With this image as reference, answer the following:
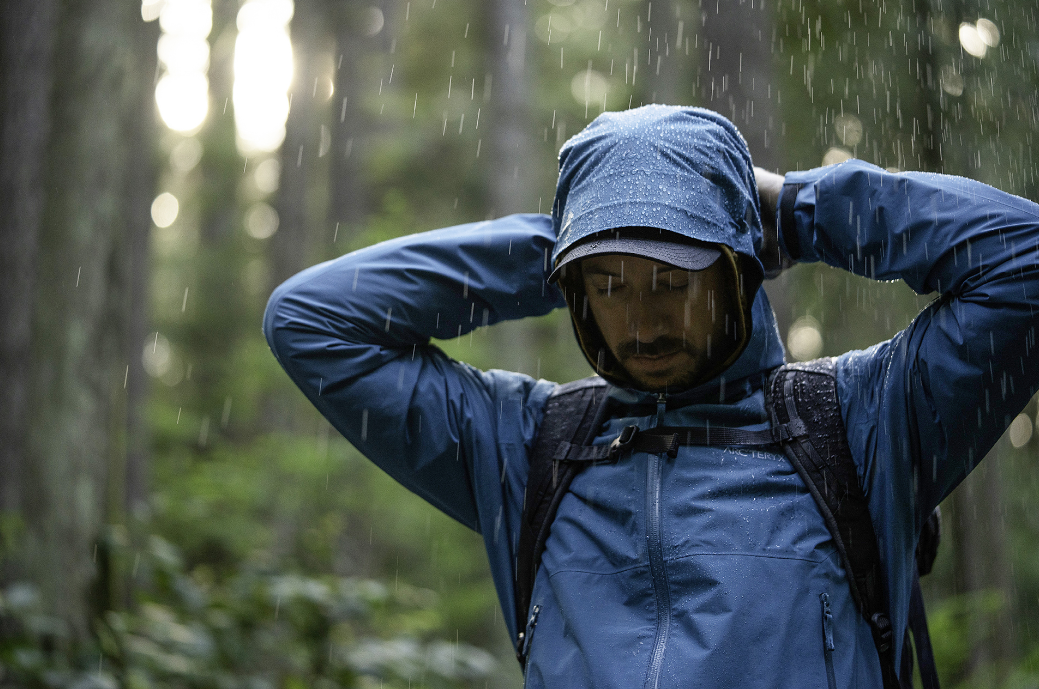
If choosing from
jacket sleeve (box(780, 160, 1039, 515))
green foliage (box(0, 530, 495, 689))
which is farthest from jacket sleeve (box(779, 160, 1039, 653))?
green foliage (box(0, 530, 495, 689))

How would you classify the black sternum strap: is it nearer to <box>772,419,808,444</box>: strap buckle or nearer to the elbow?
<box>772,419,808,444</box>: strap buckle

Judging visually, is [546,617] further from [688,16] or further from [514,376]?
[688,16]

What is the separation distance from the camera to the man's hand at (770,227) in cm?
251

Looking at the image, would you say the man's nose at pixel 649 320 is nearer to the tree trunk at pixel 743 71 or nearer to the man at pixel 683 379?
the man at pixel 683 379

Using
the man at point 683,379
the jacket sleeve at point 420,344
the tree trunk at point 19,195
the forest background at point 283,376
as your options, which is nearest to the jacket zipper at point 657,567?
the man at point 683,379

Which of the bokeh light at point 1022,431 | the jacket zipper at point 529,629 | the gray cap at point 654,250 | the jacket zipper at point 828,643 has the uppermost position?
the gray cap at point 654,250

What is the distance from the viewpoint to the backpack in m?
2.19

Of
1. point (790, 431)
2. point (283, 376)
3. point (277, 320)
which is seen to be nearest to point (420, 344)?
point (277, 320)

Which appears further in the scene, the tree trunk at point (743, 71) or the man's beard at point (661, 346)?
the tree trunk at point (743, 71)

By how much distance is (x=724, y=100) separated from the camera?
4.66m

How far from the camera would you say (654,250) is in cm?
226

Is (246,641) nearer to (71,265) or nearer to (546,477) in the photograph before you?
(71,265)

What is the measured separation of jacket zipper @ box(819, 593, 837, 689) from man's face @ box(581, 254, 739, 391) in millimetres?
682

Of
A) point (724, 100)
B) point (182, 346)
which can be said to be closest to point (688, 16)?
point (724, 100)
